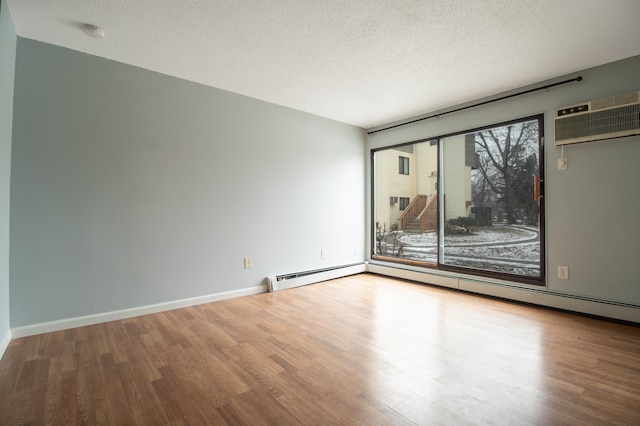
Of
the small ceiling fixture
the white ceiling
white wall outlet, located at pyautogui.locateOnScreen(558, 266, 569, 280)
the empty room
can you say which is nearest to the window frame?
the empty room

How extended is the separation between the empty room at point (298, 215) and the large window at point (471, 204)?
29 millimetres

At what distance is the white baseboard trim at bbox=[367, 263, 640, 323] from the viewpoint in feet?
8.86

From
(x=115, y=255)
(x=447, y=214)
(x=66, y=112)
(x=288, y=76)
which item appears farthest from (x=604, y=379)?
(x=66, y=112)

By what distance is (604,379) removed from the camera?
1.77m

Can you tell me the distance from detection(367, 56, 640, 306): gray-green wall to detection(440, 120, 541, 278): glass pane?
0.19 meters

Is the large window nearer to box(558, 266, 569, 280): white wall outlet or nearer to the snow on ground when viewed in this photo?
the snow on ground

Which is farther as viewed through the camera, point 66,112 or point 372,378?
point 66,112

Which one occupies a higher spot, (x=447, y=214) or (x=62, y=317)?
(x=447, y=214)

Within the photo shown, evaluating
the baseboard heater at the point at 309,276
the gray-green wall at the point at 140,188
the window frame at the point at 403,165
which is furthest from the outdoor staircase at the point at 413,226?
the gray-green wall at the point at 140,188

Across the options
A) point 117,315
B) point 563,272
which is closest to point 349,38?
point 563,272

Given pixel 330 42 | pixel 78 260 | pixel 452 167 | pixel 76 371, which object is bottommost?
pixel 76 371

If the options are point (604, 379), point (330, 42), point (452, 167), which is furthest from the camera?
point (452, 167)

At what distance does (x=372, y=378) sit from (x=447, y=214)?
2911 mm

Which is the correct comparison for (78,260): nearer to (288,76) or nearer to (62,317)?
(62,317)
